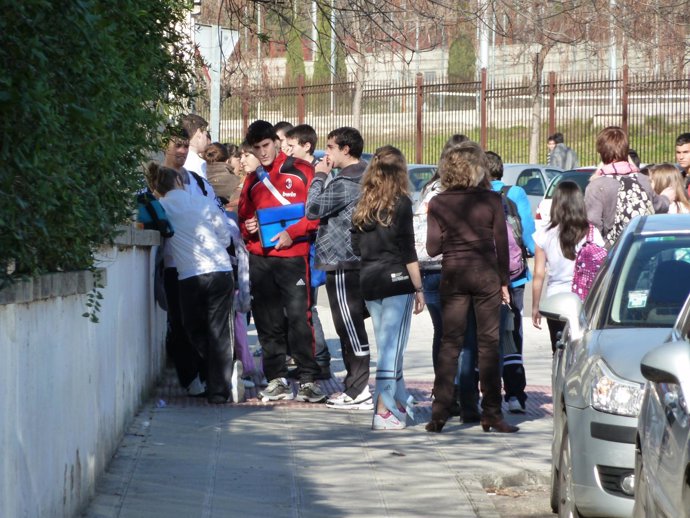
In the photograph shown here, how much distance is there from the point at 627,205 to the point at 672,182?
875 millimetres

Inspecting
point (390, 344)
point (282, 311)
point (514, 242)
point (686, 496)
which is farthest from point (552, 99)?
point (686, 496)

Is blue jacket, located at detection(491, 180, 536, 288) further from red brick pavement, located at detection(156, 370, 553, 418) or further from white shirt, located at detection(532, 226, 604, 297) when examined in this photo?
red brick pavement, located at detection(156, 370, 553, 418)

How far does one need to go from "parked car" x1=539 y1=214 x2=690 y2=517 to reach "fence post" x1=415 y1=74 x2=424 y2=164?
2753 centimetres

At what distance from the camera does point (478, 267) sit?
8.66 m

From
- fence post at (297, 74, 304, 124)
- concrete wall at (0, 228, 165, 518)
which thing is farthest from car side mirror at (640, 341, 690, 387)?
fence post at (297, 74, 304, 124)

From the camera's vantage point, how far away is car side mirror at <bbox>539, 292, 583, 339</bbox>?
6.71 metres

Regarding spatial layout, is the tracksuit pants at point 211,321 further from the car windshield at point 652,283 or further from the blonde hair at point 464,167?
the car windshield at point 652,283

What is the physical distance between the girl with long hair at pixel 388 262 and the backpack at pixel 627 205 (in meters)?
2.07

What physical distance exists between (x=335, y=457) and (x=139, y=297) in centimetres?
220

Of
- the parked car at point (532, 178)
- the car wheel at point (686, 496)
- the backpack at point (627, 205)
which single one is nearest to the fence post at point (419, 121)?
the parked car at point (532, 178)

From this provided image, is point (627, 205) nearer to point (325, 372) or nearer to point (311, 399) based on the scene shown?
point (311, 399)

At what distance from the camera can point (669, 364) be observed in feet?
13.0

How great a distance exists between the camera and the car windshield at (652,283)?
20.8ft

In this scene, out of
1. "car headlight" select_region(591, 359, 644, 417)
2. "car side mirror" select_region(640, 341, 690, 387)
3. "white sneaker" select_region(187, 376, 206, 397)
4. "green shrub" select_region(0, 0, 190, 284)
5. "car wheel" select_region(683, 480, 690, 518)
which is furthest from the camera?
"white sneaker" select_region(187, 376, 206, 397)
